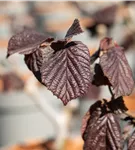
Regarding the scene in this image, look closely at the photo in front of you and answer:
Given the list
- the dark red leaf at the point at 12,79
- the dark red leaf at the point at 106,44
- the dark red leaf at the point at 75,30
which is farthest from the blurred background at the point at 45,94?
the dark red leaf at the point at 75,30

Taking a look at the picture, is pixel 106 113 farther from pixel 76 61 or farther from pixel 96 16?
pixel 96 16

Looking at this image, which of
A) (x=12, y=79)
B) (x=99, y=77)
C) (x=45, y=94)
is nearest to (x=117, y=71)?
(x=99, y=77)

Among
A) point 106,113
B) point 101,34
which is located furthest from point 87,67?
point 101,34

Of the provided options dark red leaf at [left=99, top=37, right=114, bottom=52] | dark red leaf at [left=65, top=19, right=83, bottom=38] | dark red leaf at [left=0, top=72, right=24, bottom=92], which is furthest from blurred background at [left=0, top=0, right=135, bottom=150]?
dark red leaf at [left=65, top=19, right=83, bottom=38]

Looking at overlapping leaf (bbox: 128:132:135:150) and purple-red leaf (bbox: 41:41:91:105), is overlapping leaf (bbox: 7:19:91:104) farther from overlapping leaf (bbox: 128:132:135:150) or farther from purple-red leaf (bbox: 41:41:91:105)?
overlapping leaf (bbox: 128:132:135:150)

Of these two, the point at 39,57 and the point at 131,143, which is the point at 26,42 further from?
the point at 131,143

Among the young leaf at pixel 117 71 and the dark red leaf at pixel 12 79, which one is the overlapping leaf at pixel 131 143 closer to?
the young leaf at pixel 117 71
